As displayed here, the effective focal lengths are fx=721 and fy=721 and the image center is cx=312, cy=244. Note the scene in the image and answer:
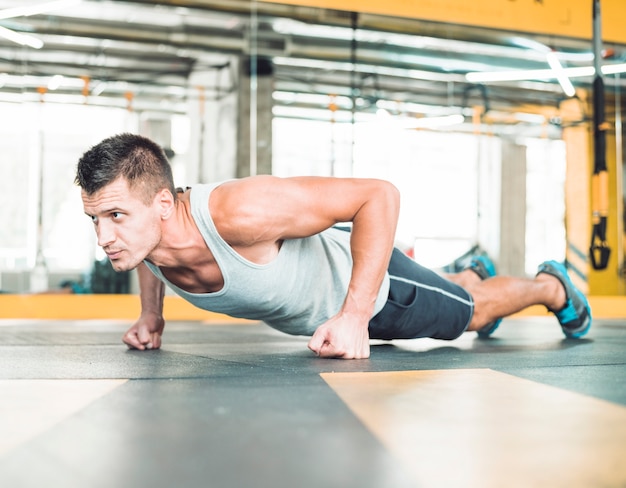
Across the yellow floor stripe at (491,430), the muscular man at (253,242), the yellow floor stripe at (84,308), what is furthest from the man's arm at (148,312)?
the yellow floor stripe at (84,308)

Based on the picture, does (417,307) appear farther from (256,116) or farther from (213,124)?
(213,124)

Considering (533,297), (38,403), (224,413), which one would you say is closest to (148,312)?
(38,403)

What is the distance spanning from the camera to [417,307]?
7.99 ft

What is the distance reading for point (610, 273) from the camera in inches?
300

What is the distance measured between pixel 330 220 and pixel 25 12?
16.8ft

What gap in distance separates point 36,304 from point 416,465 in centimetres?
490

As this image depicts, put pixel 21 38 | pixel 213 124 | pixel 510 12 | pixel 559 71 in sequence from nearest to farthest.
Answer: pixel 510 12 < pixel 21 38 < pixel 213 124 < pixel 559 71

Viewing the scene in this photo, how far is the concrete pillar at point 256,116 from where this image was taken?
6285 millimetres

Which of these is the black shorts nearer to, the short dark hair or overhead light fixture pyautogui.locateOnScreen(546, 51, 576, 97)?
the short dark hair

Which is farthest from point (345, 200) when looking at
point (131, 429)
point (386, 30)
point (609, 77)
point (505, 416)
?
point (609, 77)

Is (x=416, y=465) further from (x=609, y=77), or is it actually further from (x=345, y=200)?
(x=609, y=77)

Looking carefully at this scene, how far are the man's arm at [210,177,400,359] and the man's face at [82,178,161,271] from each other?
0.65 ft

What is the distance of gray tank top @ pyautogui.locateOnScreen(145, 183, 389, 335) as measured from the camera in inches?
79.6

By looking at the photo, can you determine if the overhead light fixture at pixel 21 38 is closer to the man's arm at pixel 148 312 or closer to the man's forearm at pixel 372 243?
the man's arm at pixel 148 312
